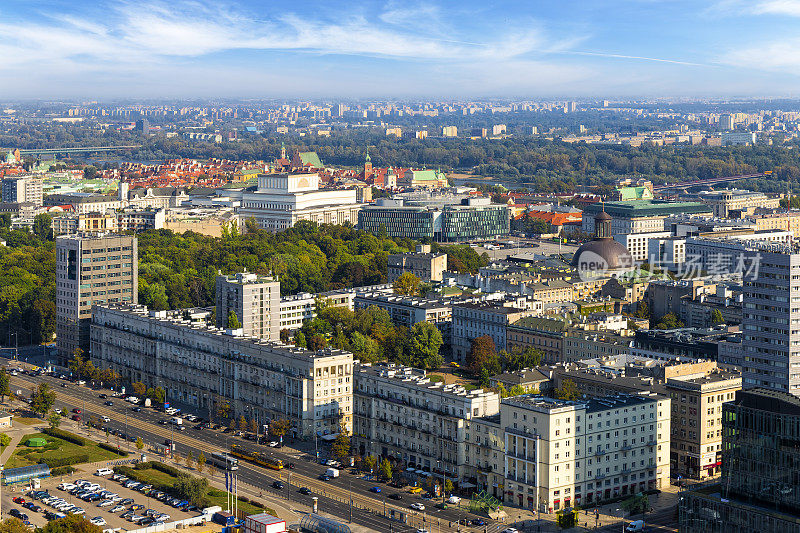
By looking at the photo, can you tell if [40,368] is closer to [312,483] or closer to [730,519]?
[312,483]

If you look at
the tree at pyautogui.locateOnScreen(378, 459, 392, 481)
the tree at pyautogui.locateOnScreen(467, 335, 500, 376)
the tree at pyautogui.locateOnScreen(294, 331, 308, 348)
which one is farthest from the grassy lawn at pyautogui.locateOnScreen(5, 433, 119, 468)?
the tree at pyautogui.locateOnScreen(467, 335, 500, 376)

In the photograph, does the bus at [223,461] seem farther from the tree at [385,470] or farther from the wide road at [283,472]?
the tree at [385,470]

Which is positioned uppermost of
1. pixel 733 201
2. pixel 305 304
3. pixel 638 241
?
pixel 733 201

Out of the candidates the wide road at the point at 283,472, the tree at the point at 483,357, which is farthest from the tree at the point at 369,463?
the tree at the point at 483,357

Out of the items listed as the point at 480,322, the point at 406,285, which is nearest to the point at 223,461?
the point at 480,322

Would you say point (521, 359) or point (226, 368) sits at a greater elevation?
point (226, 368)

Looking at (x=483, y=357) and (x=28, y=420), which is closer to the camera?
(x=28, y=420)

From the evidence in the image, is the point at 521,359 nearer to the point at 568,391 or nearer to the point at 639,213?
the point at 568,391
